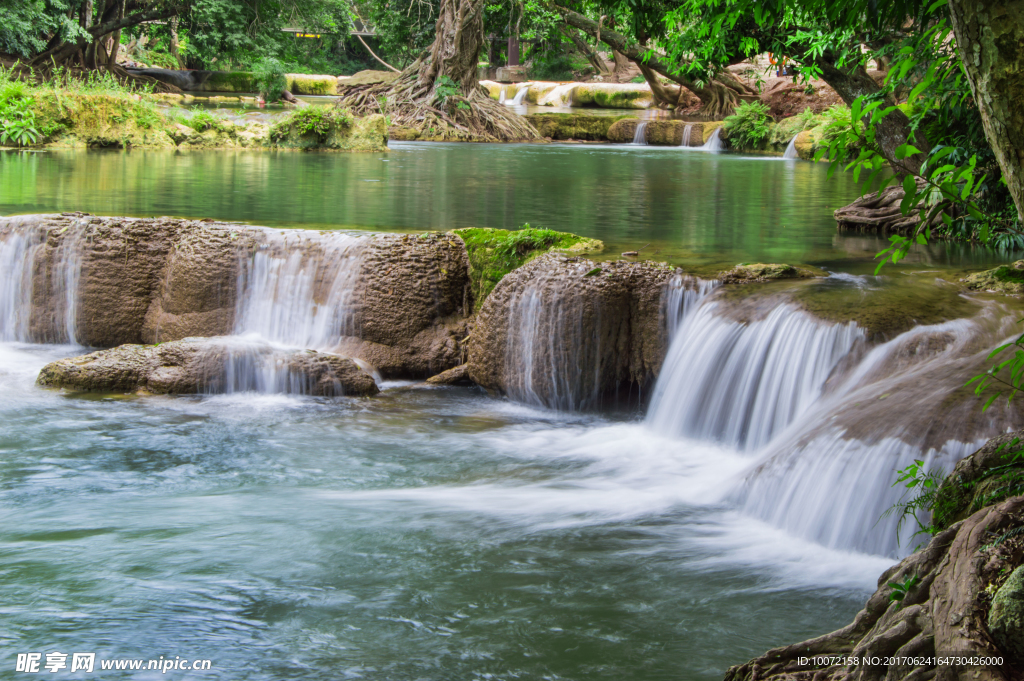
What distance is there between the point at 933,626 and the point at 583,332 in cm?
479

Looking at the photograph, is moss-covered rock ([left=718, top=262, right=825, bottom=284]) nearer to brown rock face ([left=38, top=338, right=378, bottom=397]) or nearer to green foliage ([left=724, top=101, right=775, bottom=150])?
brown rock face ([left=38, top=338, right=378, bottom=397])

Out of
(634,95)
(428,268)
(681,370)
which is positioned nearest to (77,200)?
(428,268)

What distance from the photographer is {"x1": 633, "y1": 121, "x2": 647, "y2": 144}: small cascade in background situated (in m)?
26.8

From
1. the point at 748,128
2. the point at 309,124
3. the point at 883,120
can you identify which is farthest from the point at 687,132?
the point at 883,120

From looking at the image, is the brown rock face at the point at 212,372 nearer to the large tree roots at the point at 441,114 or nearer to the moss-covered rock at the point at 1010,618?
the moss-covered rock at the point at 1010,618

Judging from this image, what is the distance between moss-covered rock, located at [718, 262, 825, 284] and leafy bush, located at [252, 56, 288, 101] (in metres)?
27.8

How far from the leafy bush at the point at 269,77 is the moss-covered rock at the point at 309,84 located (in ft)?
16.9

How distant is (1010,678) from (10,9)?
31.7 m

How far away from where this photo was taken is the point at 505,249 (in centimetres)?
791

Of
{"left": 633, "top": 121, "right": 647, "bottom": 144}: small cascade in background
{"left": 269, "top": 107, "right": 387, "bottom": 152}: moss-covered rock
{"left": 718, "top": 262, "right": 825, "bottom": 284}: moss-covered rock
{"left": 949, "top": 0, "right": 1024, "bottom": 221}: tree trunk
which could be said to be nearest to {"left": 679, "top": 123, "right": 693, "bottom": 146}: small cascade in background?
{"left": 633, "top": 121, "right": 647, "bottom": 144}: small cascade in background

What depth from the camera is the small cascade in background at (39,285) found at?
851 centimetres

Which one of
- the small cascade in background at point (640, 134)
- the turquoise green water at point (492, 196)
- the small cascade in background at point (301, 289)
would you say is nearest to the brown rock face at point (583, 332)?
the turquoise green water at point (492, 196)

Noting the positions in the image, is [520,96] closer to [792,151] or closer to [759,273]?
[792,151]

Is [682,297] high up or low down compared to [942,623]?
up
